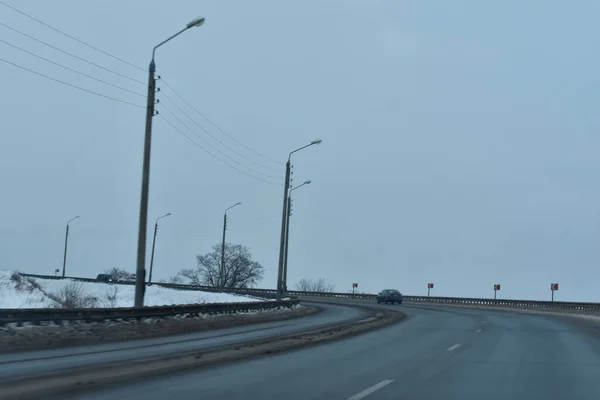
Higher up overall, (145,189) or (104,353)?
(145,189)

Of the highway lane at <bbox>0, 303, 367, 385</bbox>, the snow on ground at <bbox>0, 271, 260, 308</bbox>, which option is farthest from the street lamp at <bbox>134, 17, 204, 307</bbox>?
the snow on ground at <bbox>0, 271, 260, 308</bbox>

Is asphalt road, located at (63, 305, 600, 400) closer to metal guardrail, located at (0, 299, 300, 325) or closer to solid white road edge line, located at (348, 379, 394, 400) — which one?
solid white road edge line, located at (348, 379, 394, 400)

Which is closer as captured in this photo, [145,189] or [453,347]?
[453,347]

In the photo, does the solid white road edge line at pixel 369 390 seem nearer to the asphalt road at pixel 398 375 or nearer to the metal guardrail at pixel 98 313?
the asphalt road at pixel 398 375

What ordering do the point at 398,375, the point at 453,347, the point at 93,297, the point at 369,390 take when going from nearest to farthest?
1. the point at 369,390
2. the point at 398,375
3. the point at 453,347
4. the point at 93,297

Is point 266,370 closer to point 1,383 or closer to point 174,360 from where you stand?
point 174,360

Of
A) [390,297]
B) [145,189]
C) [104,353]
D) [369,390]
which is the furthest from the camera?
[390,297]

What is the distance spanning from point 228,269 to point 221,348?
99355 millimetres

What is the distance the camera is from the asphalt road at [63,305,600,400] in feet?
37.8

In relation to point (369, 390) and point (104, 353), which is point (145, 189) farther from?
point (369, 390)

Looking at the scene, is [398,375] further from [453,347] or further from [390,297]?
[390,297]

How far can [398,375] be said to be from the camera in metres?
14.1

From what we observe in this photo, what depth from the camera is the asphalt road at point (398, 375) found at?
11.5 m

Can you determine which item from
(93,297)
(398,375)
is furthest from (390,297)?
(398,375)
